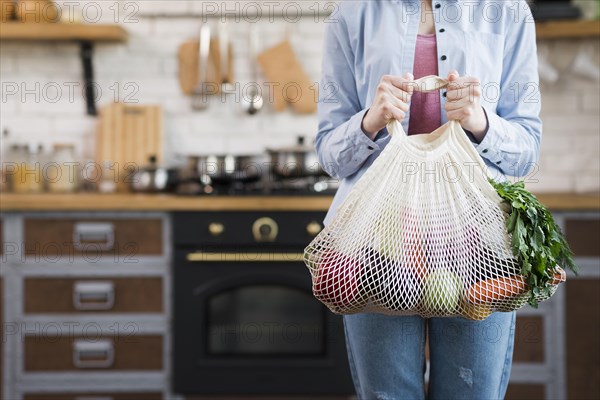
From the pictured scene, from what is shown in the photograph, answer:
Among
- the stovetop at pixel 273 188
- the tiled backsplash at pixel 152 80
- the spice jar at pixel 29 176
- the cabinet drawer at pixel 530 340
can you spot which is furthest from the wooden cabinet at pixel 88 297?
the cabinet drawer at pixel 530 340

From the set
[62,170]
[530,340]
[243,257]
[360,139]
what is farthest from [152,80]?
[360,139]

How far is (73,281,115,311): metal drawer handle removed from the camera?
109 inches

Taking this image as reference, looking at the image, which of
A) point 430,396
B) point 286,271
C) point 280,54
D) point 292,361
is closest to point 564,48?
point 280,54

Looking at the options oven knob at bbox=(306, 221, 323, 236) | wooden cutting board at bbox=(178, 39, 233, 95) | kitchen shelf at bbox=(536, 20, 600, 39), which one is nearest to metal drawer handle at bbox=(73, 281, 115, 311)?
oven knob at bbox=(306, 221, 323, 236)

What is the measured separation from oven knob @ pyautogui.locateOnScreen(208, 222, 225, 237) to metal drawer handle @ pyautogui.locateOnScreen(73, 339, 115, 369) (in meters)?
0.56

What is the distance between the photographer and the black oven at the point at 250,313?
2764 millimetres

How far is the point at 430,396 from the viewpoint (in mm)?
1384

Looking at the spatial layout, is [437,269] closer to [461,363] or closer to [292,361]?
[461,363]

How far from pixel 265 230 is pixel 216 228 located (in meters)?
0.18

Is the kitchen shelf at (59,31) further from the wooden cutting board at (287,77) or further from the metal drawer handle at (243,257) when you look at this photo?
the metal drawer handle at (243,257)

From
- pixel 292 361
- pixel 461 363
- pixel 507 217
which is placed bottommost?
pixel 292 361

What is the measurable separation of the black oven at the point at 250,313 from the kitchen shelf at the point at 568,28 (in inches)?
47.5

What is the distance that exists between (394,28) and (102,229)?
1731mm

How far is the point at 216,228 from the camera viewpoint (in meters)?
2.76
